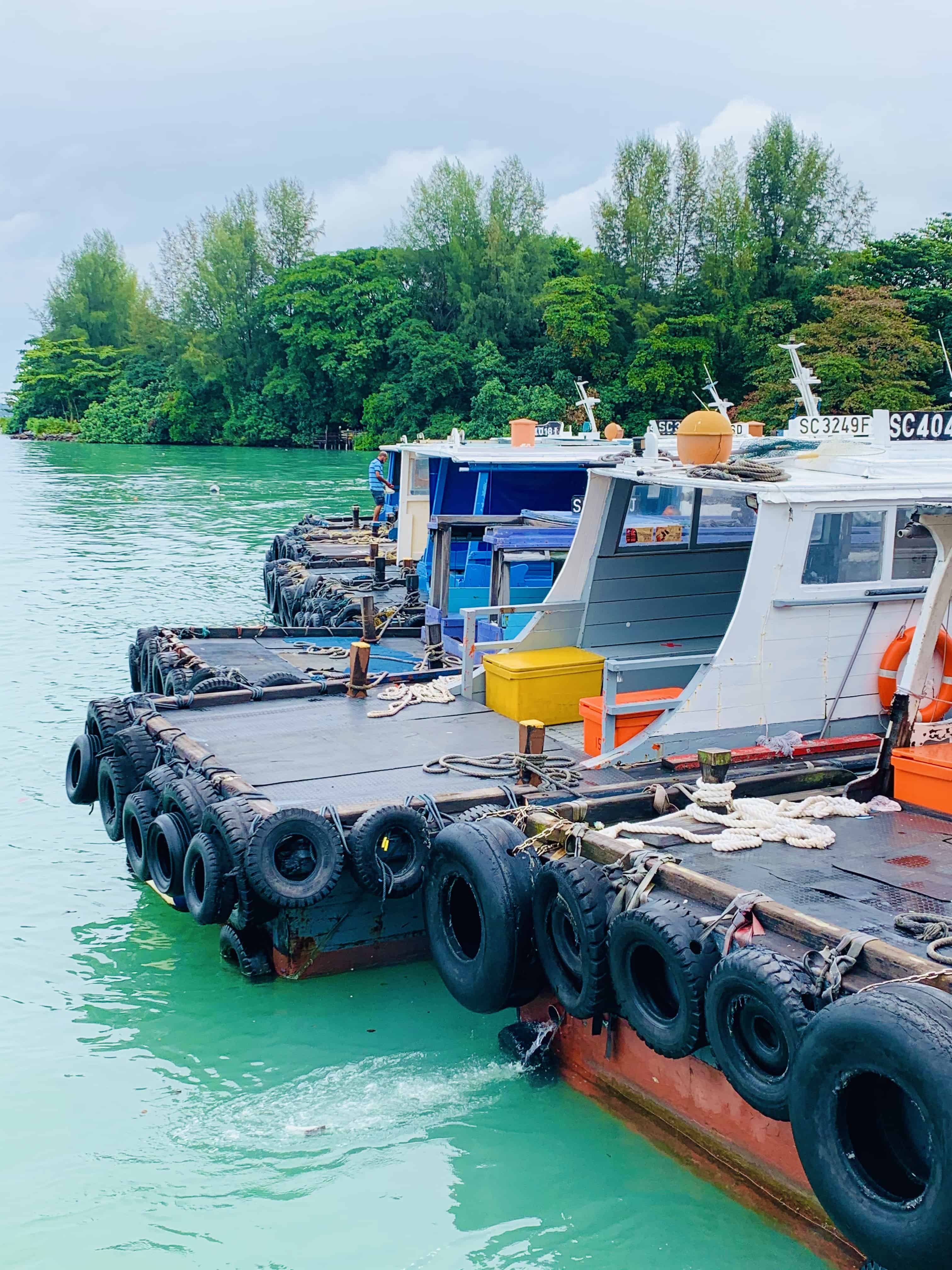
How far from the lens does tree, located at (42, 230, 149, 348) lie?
314ft

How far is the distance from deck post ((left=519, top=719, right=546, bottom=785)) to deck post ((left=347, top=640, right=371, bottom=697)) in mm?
2152

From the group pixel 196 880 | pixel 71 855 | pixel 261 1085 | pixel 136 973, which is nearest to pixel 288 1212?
pixel 261 1085

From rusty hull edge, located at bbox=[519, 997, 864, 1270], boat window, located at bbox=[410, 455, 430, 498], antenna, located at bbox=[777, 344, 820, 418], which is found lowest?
rusty hull edge, located at bbox=[519, 997, 864, 1270]

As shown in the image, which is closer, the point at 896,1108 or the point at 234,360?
the point at 896,1108

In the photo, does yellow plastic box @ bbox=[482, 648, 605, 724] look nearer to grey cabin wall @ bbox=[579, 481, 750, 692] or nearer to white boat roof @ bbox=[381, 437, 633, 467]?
grey cabin wall @ bbox=[579, 481, 750, 692]

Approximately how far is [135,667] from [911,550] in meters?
8.87

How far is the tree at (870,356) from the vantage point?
3488 centimetres

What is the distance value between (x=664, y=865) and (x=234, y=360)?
71762mm

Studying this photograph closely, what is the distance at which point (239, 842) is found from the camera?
705cm

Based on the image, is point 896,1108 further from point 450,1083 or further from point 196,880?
point 196,880

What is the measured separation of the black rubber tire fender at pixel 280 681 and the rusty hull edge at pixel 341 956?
300cm

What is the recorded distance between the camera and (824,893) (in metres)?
5.86

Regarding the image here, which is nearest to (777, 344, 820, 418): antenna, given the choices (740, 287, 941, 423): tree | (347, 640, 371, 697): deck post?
(347, 640, 371, 697): deck post

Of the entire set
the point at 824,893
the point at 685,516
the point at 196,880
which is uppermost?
the point at 685,516
